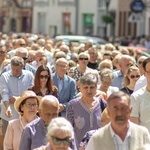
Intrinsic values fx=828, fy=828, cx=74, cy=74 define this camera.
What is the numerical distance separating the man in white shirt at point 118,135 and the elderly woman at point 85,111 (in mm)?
2709

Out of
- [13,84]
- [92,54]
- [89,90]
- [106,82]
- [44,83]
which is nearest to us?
[89,90]

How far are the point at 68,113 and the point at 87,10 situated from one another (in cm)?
5307

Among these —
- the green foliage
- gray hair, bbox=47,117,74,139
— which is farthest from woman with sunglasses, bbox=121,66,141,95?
the green foliage

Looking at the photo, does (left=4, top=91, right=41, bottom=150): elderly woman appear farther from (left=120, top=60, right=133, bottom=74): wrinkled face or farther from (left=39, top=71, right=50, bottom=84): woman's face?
(left=120, top=60, right=133, bottom=74): wrinkled face

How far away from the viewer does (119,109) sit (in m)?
7.18

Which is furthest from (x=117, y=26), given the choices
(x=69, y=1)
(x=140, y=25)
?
(x=69, y=1)

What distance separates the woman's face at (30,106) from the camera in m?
9.42

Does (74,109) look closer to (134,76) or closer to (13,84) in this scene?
(134,76)

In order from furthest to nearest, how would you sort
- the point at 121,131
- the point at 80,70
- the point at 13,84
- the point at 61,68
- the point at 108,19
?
the point at 108,19 < the point at 80,70 < the point at 61,68 < the point at 13,84 < the point at 121,131

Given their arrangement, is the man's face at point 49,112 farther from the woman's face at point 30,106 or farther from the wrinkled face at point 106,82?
the wrinkled face at point 106,82

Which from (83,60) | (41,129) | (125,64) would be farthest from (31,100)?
(83,60)

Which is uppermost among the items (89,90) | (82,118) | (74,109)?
(89,90)

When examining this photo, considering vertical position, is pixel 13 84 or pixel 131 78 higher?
pixel 131 78

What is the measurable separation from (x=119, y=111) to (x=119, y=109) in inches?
0.9
